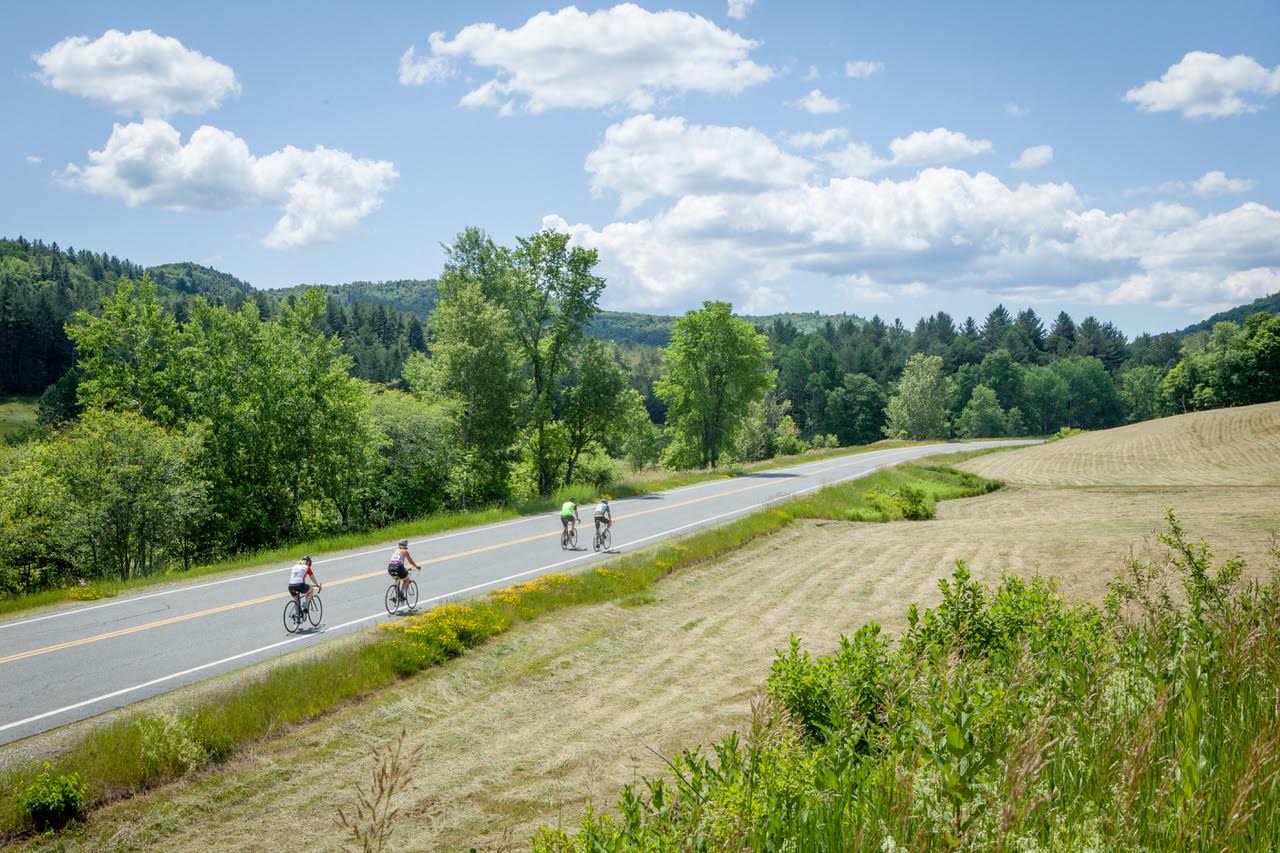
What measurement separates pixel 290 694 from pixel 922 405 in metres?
115

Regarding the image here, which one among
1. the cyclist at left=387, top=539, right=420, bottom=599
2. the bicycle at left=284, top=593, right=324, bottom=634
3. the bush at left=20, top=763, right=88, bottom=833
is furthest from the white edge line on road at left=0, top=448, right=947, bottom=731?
the bush at left=20, top=763, right=88, bottom=833

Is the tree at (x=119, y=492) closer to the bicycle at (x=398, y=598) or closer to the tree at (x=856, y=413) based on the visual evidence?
the bicycle at (x=398, y=598)

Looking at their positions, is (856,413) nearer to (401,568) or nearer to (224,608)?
(401,568)

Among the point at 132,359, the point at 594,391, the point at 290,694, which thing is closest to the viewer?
the point at 290,694

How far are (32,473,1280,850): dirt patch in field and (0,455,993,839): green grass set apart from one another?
38 centimetres

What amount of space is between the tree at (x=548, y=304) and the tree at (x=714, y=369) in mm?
23121

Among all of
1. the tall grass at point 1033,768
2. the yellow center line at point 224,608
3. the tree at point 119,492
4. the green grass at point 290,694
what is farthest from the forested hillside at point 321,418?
the tall grass at point 1033,768

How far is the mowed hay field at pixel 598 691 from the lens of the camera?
30.0 ft

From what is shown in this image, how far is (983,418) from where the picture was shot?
127125mm

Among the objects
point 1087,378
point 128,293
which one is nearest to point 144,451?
point 128,293

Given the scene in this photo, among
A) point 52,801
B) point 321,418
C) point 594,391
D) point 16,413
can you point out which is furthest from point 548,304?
point 16,413

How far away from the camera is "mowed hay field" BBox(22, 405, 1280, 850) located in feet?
30.0

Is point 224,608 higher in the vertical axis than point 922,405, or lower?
lower

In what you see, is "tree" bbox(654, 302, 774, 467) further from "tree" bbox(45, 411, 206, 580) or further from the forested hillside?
"tree" bbox(45, 411, 206, 580)
